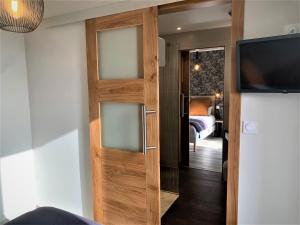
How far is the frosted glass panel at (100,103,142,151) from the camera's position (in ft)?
6.83

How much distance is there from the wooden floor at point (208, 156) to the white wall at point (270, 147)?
7.30 feet

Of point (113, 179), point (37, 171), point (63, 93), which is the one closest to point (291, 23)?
point (113, 179)

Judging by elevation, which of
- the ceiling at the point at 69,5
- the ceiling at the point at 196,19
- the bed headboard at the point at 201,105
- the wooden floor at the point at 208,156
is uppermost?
the ceiling at the point at 196,19

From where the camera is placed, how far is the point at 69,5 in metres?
2.08

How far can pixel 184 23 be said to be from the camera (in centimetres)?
336

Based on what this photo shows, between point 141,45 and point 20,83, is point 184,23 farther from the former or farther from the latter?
point 20,83

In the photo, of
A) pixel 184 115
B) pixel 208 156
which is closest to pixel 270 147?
pixel 184 115

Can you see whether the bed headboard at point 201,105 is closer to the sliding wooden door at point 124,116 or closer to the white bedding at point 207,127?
the white bedding at point 207,127

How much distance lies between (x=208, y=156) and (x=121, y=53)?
334 cm

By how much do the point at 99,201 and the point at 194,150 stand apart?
3.10 m

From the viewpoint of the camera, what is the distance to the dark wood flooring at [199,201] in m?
2.47

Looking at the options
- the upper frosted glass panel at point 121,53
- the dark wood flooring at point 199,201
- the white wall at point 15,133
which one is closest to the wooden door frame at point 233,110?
the upper frosted glass panel at point 121,53

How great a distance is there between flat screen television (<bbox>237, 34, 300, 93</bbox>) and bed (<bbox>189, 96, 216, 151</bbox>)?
10.8 ft

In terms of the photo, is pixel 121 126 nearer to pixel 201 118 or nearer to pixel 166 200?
pixel 166 200
